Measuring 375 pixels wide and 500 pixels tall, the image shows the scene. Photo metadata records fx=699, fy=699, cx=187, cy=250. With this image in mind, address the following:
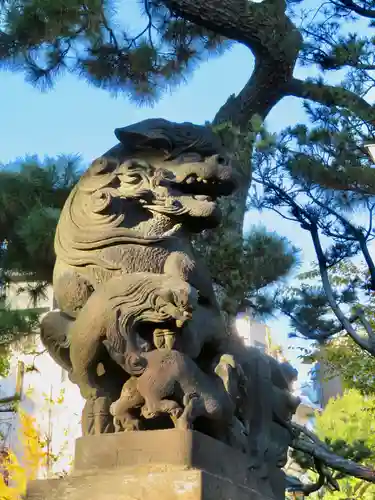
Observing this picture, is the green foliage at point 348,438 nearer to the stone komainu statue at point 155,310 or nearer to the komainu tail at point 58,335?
the stone komainu statue at point 155,310

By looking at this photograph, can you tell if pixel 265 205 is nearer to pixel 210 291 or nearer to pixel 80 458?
pixel 210 291

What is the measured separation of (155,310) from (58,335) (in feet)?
1.31

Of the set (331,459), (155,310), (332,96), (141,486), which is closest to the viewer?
(141,486)

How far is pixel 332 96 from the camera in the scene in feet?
18.0

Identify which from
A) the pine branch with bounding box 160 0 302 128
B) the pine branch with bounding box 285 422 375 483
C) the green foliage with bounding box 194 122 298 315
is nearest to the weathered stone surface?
the green foliage with bounding box 194 122 298 315

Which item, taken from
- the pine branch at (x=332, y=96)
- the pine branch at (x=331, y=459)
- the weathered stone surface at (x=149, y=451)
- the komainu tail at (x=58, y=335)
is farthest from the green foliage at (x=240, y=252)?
the weathered stone surface at (x=149, y=451)

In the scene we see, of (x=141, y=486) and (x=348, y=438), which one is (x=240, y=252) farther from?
(x=348, y=438)

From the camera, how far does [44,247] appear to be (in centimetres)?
413

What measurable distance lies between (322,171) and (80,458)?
3.40 metres

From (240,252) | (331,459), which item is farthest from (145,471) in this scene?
(331,459)

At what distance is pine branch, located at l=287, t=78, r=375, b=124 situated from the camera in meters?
5.30

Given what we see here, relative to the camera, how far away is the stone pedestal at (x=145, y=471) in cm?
205

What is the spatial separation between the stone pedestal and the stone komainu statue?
0.23ft

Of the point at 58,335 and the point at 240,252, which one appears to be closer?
the point at 58,335
